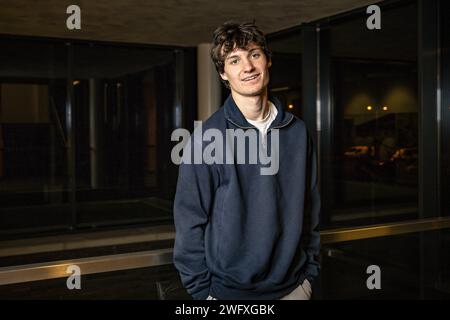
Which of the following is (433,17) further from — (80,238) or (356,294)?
(80,238)

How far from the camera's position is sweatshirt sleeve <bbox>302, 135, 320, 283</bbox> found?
1636 millimetres

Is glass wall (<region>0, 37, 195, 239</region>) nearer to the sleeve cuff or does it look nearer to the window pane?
the window pane

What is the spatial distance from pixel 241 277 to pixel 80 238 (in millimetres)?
5637

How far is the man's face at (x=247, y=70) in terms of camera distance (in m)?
1.51

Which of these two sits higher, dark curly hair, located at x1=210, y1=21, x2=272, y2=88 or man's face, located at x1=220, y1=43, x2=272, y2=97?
dark curly hair, located at x1=210, y1=21, x2=272, y2=88

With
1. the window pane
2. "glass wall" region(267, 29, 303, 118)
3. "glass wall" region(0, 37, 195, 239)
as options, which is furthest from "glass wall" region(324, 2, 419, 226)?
the window pane

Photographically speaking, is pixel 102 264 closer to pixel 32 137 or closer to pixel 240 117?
pixel 240 117

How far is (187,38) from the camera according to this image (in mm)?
7008

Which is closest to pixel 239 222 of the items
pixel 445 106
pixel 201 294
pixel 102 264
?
pixel 201 294

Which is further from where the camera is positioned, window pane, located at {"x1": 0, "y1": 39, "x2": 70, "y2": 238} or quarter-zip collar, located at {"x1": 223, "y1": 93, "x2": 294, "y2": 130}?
window pane, located at {"x1": 0, "y1": 39, "x2": 70, "y2": 238}

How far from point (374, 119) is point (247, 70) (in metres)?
4.45

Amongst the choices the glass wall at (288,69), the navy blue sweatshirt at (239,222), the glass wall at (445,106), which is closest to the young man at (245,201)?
the navy blue sweatshirt at (239,222)

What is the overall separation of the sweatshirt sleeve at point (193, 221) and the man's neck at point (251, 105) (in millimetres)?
216

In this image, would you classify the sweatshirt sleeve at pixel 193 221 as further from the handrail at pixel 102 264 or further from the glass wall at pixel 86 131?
the glass wall at pixel 86 131
